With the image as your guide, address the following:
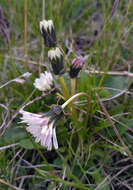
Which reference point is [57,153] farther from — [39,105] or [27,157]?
[39,105]

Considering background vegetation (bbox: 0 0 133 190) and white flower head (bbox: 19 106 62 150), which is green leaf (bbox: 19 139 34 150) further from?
white flower head (bbox: 19 106 62 150)

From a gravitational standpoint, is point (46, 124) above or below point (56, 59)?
below

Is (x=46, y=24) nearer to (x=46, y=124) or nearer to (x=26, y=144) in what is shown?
(x=46, y=124)

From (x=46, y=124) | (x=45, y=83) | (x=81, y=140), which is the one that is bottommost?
(x=81, y=140)

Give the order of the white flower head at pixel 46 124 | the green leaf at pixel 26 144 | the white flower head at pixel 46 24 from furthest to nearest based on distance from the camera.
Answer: the green leaf at pixel 26 144 → the white flower head at pixel 46 24 → the white flower head at pixel 46 124

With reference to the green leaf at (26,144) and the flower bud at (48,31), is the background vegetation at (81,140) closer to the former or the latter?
the green leaf at (26,144)

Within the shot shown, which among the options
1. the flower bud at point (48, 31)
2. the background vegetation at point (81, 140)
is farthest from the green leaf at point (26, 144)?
the flower bud at point (48, 31)

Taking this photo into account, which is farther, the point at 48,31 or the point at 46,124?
the point at 48,31

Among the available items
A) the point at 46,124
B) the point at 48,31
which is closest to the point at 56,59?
the point at 48,31

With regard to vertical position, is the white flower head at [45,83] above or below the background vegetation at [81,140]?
above

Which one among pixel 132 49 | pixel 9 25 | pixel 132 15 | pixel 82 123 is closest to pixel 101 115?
pixel 82 123

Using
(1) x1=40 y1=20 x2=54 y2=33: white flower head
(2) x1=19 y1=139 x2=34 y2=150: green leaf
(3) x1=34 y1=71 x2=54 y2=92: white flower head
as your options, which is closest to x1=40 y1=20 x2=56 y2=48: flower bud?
(1) x1=40 y1=20 x2=54 y2=33: white flower head

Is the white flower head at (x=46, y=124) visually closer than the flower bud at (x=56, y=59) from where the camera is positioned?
Yes
